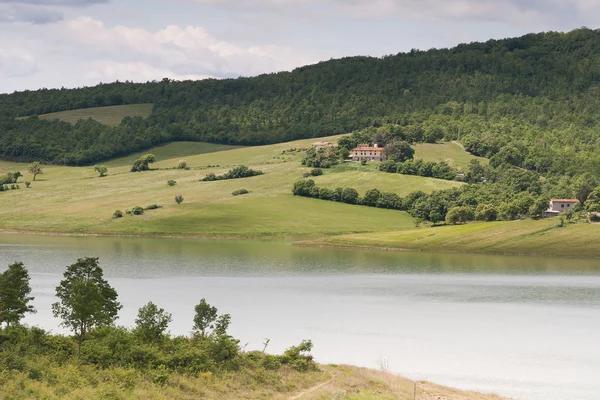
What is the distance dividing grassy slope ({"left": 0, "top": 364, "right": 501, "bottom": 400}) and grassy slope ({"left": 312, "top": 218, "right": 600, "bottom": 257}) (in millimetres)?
80818

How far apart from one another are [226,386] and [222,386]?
1.11ft

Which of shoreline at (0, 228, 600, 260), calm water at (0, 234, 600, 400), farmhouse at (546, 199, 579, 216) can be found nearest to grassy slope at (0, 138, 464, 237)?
shoreline at (0, 228, 600, 260)

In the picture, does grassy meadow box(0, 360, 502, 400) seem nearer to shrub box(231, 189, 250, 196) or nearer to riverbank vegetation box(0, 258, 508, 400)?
riverbank vegetation box(0, 258, 508, 400)

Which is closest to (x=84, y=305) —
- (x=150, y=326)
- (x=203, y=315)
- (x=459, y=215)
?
(x=150, y=326)

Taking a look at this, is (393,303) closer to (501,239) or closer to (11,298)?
(11,298)

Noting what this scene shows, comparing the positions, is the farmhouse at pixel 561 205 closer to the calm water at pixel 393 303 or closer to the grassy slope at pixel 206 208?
the grassy slope at pixel 206 208

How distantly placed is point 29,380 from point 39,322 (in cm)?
2465

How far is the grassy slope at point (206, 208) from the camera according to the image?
5920 inches

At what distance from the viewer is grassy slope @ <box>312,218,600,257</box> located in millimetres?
123250

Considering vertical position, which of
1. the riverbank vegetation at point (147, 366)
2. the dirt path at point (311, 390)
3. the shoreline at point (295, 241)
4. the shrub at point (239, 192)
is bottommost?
the shoreline at point (295, 241)

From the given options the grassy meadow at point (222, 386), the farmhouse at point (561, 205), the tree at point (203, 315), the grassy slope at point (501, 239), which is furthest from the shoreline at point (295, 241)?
the tree at point (203, 315)

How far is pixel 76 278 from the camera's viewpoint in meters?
52.5

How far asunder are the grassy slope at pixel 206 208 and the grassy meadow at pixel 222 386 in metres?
99.3

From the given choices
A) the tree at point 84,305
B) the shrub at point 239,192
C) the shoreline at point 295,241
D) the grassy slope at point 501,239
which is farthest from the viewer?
the shrub at point 239,192
